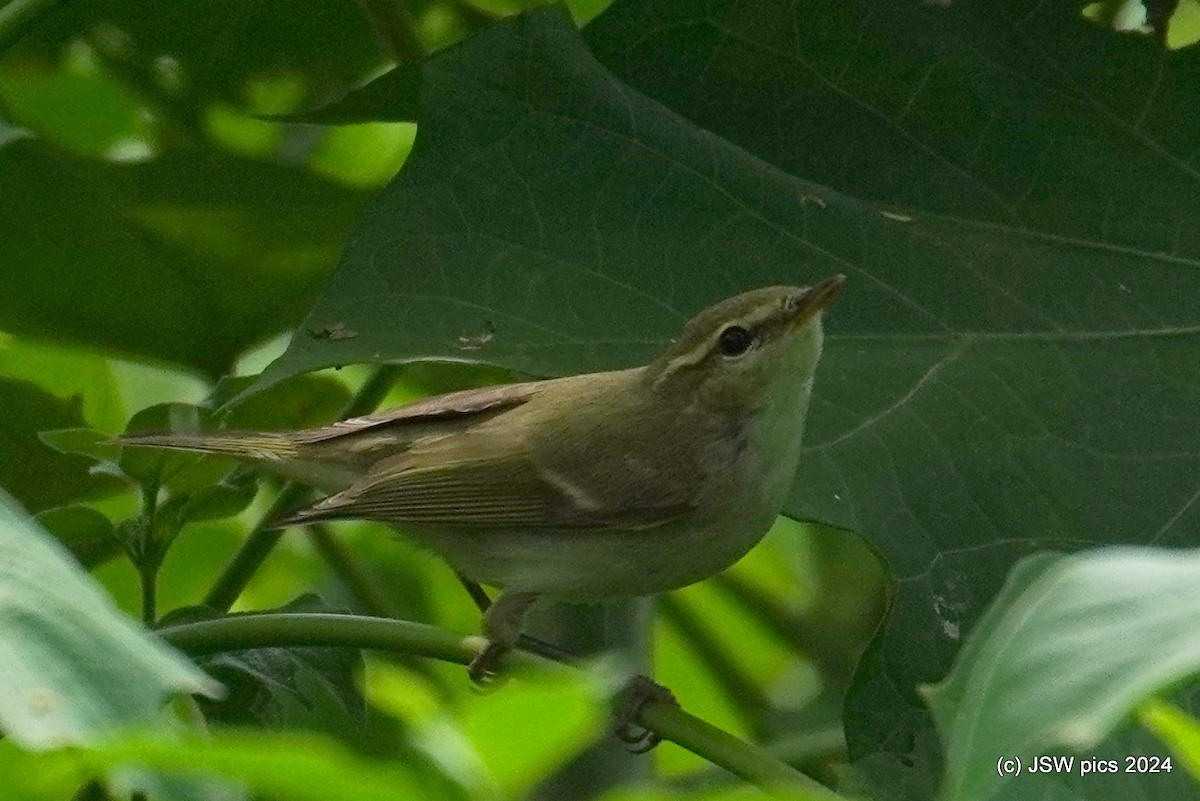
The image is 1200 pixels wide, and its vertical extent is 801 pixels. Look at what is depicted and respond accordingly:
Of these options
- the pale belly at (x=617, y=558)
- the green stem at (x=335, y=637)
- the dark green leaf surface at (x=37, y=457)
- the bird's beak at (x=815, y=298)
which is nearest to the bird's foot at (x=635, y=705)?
the pale belly at (x=617, y=558)

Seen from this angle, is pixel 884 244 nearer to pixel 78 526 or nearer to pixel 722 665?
pixel 722 665

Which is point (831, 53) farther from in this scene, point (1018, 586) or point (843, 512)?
point (1018, 586)

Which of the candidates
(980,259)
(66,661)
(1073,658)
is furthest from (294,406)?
(1073,658)

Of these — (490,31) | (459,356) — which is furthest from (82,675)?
(490,31)

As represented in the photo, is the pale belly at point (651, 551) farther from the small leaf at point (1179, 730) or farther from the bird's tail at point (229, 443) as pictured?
the small leaf at point (1179, 730)

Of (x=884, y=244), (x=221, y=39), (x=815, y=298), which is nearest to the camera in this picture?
(x=815, y=298)

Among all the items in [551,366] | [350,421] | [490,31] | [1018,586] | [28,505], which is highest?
[490,31]
